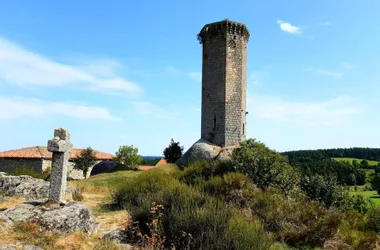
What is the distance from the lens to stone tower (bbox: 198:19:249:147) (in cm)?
2800

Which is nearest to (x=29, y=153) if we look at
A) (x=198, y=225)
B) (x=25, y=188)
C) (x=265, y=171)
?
(x=25, y=188)

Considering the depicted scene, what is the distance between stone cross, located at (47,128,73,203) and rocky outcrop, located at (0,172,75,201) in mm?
3114

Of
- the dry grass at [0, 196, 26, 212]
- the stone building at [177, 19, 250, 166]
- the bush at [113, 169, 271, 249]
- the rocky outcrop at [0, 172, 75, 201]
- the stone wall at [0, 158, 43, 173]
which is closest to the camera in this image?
the bush at [113, 169, 271, 249]

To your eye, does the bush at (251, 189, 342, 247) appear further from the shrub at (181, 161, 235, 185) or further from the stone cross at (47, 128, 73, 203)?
the stone cross at (47, 128, 73, 203)

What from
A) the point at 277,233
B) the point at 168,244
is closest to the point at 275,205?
the point at 277,233

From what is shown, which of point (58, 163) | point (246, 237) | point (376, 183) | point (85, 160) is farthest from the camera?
point (376, 183)

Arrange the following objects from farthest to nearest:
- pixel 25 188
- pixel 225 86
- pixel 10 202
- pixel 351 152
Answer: pixel 351 152 → pixel 225 86 → pixel 25 188 → pixel 10 202

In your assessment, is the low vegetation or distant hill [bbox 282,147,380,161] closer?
the low vegetation

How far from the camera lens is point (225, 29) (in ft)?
93.4

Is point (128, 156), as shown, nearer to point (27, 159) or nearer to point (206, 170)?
Answer: point (27, 159)

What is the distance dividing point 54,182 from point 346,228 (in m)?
8.98

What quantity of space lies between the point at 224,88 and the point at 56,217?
22.9 m

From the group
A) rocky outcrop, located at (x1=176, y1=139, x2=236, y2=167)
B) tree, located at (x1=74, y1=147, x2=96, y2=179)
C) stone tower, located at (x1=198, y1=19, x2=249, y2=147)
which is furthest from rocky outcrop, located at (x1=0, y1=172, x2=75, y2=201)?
tree, located at (x1=74, y1=147, x2=96, y2=179)

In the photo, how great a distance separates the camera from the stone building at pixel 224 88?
2795 cm
